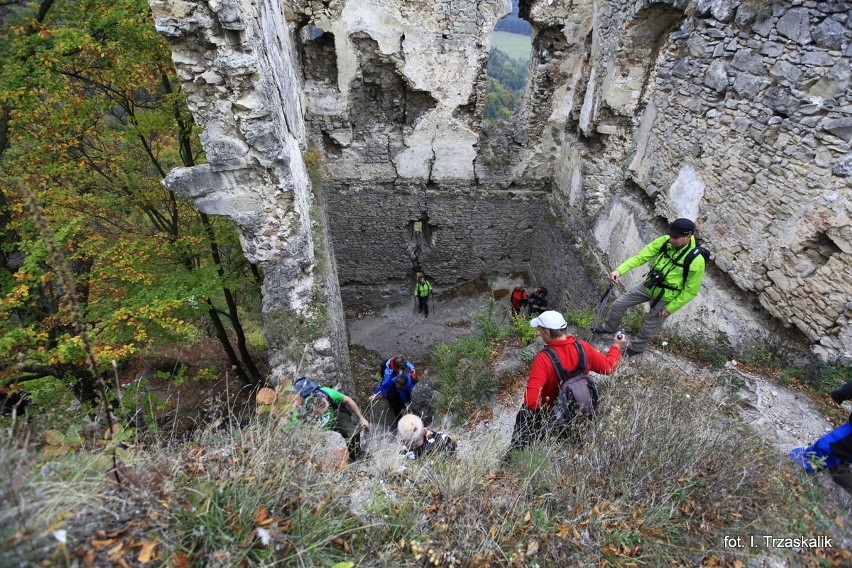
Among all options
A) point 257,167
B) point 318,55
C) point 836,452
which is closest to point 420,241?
point 318,55

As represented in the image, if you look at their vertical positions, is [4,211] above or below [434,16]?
below

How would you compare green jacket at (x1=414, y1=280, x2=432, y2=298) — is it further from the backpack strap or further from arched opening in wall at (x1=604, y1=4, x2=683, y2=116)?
the backpack strap

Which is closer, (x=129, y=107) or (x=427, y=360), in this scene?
(x=129, y=107)

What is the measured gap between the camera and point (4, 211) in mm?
5812

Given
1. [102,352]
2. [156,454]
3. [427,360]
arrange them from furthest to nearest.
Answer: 1. [427,360]
2. [102,352]
3. [156,454]

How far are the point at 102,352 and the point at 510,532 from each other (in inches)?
183

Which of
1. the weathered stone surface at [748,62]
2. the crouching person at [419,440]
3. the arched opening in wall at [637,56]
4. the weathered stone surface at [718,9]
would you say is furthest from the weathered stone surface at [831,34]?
the crouching person at [419,440]

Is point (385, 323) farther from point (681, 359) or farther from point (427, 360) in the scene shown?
point (681, 359)

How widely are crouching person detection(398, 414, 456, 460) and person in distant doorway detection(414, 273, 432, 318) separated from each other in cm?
597

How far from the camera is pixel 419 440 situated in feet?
11.3

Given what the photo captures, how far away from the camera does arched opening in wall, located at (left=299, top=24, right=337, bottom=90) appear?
7.69 m

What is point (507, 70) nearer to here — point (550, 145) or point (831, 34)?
point (550, 145)

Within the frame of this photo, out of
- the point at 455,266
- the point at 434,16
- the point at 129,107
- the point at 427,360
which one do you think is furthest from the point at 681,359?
the point at 129,107

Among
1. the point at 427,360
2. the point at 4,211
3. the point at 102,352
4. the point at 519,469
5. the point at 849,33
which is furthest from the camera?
the point at 427,360
